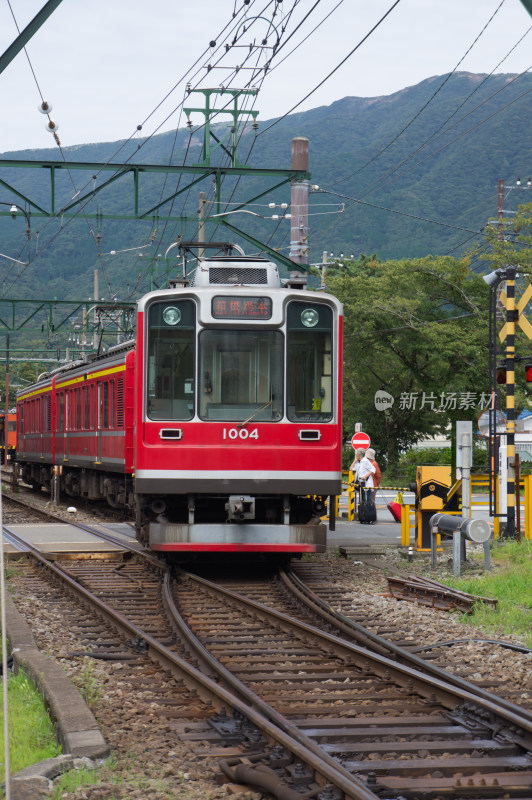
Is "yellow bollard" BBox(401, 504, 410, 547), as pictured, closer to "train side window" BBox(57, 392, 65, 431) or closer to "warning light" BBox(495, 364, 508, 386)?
"warning light" BBox(495, 364, 508, 386)

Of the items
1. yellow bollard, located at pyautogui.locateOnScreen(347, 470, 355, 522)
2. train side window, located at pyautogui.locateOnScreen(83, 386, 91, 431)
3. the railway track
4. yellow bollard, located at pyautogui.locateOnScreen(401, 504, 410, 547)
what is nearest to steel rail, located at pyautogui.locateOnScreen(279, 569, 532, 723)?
the railway track

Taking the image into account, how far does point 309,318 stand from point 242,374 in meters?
1.02

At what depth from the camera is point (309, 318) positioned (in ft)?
39.6

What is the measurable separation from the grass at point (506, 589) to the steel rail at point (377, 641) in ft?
3.75

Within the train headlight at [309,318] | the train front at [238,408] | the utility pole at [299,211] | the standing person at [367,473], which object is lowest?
the standing person at [367,473]

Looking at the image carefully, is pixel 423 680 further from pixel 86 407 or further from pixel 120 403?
pixel 86 407

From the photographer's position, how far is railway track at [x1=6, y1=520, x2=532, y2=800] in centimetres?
483

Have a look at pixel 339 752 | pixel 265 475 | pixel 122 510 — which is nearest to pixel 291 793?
pixel 339 752

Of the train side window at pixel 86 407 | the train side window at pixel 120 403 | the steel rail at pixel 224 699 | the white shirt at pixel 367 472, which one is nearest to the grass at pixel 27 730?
the steel rail at pixel 224 699

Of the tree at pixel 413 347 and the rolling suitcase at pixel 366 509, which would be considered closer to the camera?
the rolling suitcase at pixel 366 509

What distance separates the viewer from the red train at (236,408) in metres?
11.7

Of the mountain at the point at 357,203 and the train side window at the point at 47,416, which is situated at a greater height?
the mountain at the point at 357,203

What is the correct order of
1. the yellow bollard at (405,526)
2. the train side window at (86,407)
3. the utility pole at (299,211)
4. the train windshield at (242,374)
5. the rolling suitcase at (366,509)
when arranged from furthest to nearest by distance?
the train side window at (86,407) → the rolling suitcase at (366,509) → the utility pole at (299,211) → the yellow bollard at (405,526) → the train windshield at (242,374)

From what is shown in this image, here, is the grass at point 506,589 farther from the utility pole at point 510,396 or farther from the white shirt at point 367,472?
the white shirt at point 367,472
